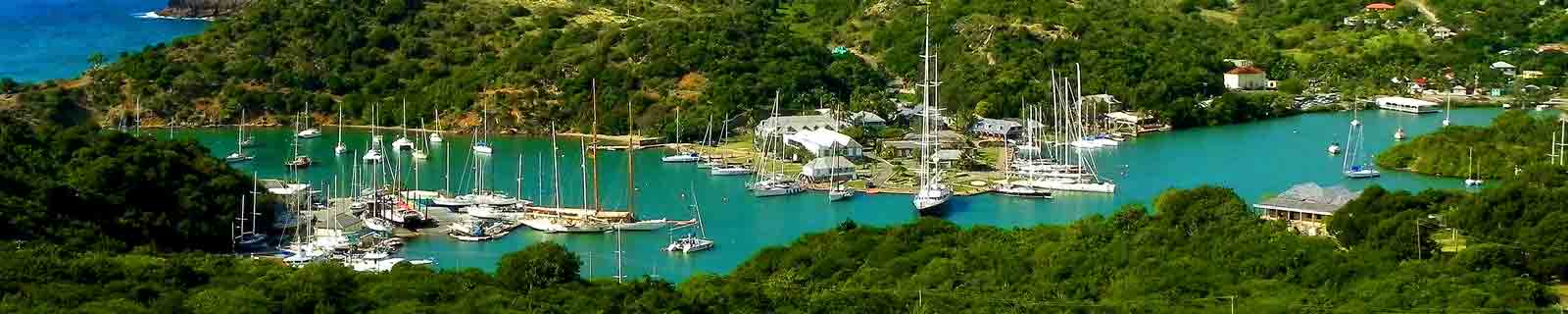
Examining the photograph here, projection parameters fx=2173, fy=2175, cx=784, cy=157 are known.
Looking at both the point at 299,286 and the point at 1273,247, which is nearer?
the point at 299,286

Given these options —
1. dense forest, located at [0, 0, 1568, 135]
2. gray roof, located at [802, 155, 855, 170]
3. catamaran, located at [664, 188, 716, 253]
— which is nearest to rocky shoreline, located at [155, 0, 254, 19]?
dense forest, located at [0, 0, 1568, 135]

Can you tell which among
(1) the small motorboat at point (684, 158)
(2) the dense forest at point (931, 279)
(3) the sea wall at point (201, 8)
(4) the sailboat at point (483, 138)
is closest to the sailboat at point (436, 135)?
(4) the sailboat at point (483, 138)

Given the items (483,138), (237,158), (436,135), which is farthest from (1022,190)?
(237,158)

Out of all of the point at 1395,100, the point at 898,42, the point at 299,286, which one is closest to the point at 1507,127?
the point at 1395,100

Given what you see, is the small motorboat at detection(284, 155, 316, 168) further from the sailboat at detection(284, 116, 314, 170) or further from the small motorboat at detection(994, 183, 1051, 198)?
the small motorboat at detection(994, 183, 1051, 198)

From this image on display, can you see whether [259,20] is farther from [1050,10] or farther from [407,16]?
[1050,10]

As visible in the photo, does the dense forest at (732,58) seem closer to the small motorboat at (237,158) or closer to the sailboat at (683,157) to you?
the sailboat at (683,157)
